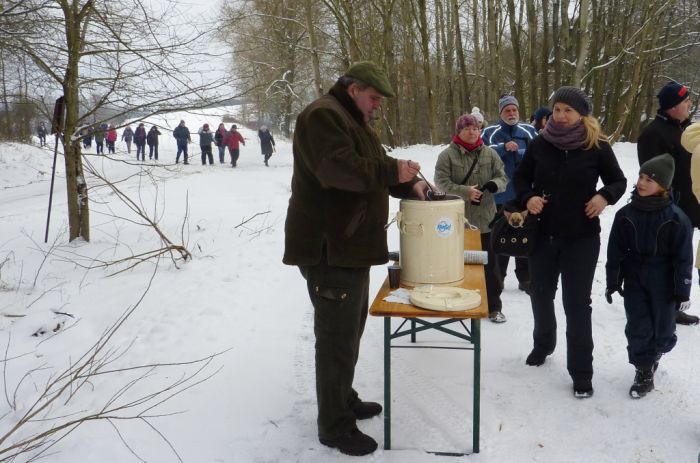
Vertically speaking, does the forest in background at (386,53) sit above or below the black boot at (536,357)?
above

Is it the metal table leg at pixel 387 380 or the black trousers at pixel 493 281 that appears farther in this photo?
the black trousers at pixel 493 281

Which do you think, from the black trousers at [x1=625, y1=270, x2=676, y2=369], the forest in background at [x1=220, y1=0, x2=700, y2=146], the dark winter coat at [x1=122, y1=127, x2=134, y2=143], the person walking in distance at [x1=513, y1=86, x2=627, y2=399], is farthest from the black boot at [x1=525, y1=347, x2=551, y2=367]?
the dark winter coat at [x1=122, y1=127, x2=134, y2=143]

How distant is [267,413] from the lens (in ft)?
10.8

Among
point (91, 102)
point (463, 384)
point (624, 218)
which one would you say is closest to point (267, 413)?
point (463, 384)

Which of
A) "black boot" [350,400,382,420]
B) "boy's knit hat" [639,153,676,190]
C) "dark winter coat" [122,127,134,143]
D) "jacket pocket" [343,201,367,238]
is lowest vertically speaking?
"black boot" [350,400,382,420]

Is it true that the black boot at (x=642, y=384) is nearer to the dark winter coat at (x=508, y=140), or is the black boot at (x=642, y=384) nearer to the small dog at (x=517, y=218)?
the small dog at (x=517, y=218)

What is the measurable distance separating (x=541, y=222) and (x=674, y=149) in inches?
64.0

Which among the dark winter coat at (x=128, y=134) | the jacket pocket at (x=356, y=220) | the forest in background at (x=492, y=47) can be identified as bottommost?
the jacket pocket at (x=356, y=220)

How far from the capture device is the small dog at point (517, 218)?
11.4 feet

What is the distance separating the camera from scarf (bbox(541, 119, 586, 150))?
10.9ft

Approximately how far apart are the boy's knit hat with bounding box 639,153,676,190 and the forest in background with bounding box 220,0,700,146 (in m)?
9.67

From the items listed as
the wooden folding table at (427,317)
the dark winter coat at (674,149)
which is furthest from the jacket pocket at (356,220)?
the dark winter coat at (674,149)

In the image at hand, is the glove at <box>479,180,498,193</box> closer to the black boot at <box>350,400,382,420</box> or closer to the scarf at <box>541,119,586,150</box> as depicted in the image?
the scarf at <box>541,119,586,150</box>

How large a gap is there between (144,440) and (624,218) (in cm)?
312
